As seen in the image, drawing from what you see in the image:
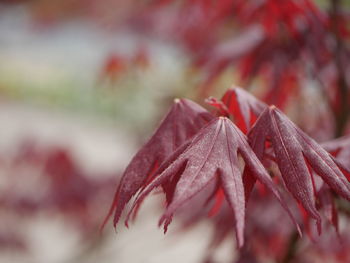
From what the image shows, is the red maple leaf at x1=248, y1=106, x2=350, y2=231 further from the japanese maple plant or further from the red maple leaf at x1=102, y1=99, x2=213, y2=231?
the red maple leaf at x1=102, y1=99, x2=213, y2=231

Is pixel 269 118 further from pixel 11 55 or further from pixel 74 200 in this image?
pixel 11 55

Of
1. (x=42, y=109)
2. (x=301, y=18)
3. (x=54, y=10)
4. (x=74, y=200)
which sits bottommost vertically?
(x=74, y=200)

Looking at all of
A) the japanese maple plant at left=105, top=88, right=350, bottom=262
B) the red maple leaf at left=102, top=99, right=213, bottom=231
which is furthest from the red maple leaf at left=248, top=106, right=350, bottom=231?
the red maple leaf at left=102, top=99, right=213, bottom=231

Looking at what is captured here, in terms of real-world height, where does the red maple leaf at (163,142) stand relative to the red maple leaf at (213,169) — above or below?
above

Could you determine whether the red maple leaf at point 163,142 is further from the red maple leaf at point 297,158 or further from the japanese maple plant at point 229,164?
the red maple leaf at point 297,158

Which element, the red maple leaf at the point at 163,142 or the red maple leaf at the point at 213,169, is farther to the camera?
the red maple leaf at the point at 163,142

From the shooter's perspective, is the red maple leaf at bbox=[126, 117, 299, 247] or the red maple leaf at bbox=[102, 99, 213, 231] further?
the red maple leaf at bbox=[102, 99, 213, 231]

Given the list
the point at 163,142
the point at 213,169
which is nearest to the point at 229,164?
the point at 213,169

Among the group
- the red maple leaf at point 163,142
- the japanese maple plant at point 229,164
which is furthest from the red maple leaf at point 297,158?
the red maple leaf at point 163,142

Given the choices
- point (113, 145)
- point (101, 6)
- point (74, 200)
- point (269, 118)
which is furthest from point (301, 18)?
point (101, 6)
